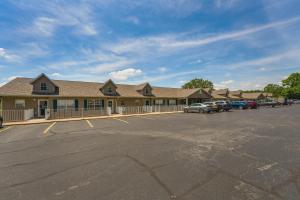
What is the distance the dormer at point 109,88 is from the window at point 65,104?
17.0 ft

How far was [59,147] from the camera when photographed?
7.85 m

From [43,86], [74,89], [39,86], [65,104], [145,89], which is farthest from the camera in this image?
[145,89]

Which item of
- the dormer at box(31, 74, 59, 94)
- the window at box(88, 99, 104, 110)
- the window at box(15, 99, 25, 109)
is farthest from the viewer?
the window at box(88, 99, 104, 110)

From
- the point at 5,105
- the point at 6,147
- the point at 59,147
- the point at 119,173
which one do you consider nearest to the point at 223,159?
the point at 119,173

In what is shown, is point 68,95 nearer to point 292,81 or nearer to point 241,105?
point 241,105

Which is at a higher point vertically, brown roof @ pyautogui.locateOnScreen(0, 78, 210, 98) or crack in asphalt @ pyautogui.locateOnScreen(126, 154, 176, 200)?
brown roof @ pyautogui.locateOnScreen(0, 78, 210, 98)

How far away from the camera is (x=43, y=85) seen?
904 inches

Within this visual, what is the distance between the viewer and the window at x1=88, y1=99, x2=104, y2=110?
1016 inches

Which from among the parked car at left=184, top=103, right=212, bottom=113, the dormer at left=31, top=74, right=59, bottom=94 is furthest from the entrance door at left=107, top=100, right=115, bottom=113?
the parked car at left=184, top=103, right=212, bottom=113

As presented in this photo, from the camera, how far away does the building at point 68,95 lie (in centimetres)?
2084

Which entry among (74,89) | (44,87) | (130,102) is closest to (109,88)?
(130,102)

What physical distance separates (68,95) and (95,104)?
4.10 meters

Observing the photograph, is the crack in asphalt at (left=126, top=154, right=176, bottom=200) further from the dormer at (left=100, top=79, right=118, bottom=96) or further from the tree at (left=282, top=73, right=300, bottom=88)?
the tree at (left=282, top=73, right=300, bottom=88)

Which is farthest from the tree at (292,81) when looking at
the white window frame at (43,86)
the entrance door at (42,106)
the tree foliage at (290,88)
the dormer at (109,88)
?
the entrance door at (42,106)
